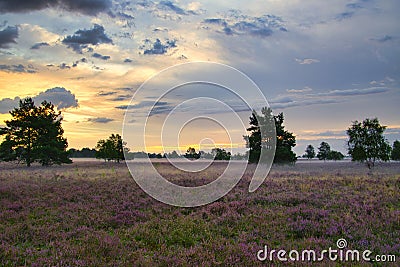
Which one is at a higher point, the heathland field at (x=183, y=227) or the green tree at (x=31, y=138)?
the green tree at (x=31, y=138)

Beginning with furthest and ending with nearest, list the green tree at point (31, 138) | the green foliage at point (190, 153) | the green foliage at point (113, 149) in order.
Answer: the green foliage at point (113, 149) → the green tree at point (31, 138) → the green foliage at point (190, 153)

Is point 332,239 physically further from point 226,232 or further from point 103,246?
point 103,246

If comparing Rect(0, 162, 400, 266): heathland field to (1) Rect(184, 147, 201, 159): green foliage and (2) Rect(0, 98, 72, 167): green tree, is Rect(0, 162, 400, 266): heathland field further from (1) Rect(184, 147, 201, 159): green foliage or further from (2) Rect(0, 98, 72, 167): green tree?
(2) Rect(0, 98, 72, 167): green tree

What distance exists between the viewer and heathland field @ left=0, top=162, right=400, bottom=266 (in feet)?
26.0

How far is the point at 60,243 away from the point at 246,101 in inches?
348

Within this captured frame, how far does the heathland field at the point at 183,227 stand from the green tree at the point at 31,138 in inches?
1319

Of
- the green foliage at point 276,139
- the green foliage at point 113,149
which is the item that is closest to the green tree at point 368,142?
the green foliage at point 276,139

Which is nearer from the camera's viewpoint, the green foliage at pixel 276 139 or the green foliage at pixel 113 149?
the green foliage at pixel 276 139

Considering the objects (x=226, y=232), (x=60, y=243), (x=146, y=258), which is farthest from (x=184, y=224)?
(x=60, y=243)

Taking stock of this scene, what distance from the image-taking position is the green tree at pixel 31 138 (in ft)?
153

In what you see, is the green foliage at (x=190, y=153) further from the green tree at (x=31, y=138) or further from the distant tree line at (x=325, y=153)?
the distant tree line at (x=325, y=153)

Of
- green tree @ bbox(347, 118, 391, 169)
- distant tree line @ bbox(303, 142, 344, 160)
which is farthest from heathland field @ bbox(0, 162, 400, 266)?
distant tree line @ bbox(303, 142, 344, 160)

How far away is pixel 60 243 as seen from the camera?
892 centimetres

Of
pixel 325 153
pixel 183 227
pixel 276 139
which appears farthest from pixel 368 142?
pixel 325 153
